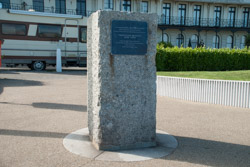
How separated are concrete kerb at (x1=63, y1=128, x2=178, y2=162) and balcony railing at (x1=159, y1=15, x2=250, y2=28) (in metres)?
26.1

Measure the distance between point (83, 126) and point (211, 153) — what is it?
→ 2.47 meters

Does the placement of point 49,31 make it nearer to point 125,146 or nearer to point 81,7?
point 81,7

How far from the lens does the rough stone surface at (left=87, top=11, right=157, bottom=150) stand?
11.2ft

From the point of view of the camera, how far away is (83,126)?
480 centimetres

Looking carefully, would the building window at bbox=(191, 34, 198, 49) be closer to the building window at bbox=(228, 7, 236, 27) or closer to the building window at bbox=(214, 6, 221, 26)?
the building window at bbox=(214, 6, 221, 26)

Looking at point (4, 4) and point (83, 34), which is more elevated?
point (4, 4)

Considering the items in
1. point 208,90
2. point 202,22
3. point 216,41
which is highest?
point 202,22

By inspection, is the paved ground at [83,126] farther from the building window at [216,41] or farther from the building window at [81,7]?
the building window at [216,41]

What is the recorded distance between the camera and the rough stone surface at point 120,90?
3.41 m

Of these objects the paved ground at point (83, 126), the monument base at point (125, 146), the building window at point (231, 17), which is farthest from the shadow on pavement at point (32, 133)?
the building window at point (231, 17)

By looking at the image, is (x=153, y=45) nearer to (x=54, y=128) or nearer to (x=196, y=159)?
(x=196, y=159)

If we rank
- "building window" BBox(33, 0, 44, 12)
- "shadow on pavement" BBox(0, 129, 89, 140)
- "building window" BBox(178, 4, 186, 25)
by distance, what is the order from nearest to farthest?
"shadow on pavement" BBox(0, 129, 89, 140)
"building window" BBox(33, 0, 44, 12)
"building window" BBox(178, 4, 186, 25)

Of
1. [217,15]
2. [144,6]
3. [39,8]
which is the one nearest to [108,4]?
[144,6]

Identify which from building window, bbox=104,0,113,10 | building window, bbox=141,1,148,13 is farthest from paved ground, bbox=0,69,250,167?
building window, bbox=141,1,148,13
